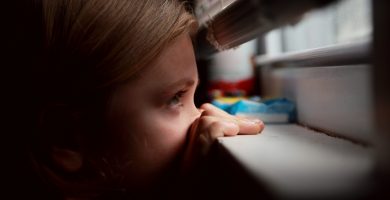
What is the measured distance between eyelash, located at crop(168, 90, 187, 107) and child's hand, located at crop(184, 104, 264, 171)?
0.20ft

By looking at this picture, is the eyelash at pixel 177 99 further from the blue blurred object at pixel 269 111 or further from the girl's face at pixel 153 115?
the blue blurred object at pixel 269 111

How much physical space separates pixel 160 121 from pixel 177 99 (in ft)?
0.25

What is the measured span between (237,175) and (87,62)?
406 mm

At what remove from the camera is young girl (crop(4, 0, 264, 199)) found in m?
0.79

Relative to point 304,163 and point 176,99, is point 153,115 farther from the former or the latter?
point 304,163

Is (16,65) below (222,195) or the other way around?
the other way around

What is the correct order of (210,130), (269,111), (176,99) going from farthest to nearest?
(269,111), (176,99), (210,130)

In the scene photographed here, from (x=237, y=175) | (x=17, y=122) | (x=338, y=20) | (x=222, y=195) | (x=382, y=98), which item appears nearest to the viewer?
(x=382, y=98)

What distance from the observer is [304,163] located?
519 millimetres

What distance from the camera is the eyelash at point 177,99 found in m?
0.86

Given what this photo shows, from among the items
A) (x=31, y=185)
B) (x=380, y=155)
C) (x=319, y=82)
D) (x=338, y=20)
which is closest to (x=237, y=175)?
(x=380, y=155)

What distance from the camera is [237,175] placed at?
55 centimetres

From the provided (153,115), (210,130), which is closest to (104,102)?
(153,115)

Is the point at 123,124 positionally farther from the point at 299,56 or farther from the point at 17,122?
the point at 299,56
